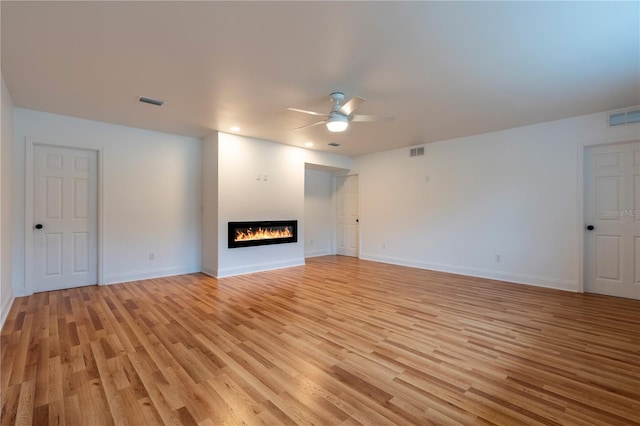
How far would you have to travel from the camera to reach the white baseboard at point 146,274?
475 centimetres

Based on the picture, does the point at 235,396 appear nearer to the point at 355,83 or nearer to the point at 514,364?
the point at 514,364

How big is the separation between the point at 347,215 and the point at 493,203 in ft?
12.0

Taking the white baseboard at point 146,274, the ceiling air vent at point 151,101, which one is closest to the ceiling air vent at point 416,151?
the ceiling air vent at point 151,101

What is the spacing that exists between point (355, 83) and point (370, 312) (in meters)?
2.62

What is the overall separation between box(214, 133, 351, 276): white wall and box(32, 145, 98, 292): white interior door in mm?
1970

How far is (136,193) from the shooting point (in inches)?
197

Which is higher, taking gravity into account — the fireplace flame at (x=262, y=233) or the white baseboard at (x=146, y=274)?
the fireplace flame at (x=262, y=233)

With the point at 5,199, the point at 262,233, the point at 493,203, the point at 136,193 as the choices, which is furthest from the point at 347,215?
the point at 5,199

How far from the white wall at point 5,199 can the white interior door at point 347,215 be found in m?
6.33

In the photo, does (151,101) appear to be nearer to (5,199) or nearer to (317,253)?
(5,199)

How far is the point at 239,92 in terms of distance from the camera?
343cm

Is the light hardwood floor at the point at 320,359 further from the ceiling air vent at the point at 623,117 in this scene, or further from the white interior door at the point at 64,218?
the ceiling air vent at the point at 623,117

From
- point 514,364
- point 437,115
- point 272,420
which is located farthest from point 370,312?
point 437,115

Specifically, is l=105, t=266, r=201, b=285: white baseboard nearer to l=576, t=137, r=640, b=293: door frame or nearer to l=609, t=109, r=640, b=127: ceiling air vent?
l=576, t=137, r=640, b=293: door frame
